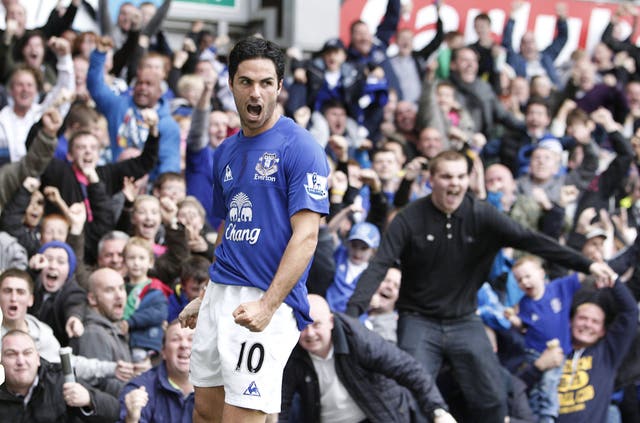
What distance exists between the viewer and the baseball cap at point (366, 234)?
938 cm

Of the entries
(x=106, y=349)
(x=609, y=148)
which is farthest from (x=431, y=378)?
(x=609, y=148)

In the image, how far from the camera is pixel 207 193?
1042 cm

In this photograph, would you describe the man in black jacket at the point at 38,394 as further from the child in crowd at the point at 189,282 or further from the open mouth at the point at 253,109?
the open mouth at the point at 253,109

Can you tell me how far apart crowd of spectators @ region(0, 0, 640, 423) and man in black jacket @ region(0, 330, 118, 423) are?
0.01 meters

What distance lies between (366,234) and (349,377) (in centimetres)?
213

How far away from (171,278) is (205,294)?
3.74 metres

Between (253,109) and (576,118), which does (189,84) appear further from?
(253,109)

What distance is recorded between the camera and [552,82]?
52.9ft

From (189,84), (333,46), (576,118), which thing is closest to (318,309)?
(189,84)

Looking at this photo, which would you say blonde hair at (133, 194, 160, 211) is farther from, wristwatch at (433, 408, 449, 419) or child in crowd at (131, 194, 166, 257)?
wristwatch at (433, 408, 449, 419)

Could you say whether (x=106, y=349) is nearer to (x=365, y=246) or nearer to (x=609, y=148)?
(x=365, y=246)

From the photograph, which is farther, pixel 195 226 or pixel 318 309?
pixel 195 226

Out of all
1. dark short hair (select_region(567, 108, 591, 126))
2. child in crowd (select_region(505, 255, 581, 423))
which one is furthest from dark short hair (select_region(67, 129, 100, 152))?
dark short hair (select_region(567, 108, 591, 126))

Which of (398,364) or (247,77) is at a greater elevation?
(247,77)
